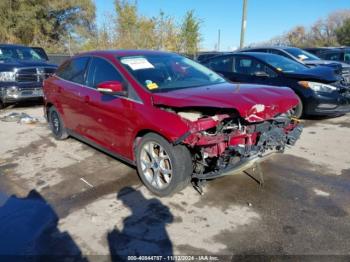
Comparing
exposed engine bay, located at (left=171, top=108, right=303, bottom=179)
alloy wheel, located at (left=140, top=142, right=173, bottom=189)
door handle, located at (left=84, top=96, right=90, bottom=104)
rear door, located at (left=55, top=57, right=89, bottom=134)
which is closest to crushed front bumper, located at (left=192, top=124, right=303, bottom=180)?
exposed engine bay, located at (left=171, top=108, right=303, bottom=179)

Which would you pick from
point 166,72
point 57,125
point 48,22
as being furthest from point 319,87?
point 48,22

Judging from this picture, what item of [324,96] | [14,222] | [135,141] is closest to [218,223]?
[135,141]

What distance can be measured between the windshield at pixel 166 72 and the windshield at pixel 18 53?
7.21 metres

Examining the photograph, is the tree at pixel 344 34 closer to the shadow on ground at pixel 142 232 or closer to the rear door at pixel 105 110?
the rear door at pixel 105 110

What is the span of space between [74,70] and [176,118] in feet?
8.77

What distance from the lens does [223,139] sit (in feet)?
11.4

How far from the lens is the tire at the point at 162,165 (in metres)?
3.58

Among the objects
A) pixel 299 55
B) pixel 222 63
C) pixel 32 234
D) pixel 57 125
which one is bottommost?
pixel 32 234

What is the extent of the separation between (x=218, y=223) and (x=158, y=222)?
1.96ft

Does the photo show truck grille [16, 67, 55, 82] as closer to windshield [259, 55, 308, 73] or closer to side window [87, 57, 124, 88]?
side window [87, 57, 124, 88]

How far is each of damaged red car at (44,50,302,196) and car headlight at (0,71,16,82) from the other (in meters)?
5.03

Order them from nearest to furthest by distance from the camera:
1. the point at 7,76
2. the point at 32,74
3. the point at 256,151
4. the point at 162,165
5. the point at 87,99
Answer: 1. the point at 256,151
2. the point at 162,165
3. the point at 87,99
4. the point at 7,76
5. the point at 32,74

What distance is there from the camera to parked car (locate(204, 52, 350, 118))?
7012 millimetres

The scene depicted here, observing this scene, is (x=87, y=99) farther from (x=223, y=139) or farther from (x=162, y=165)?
(x=223, y=139)
